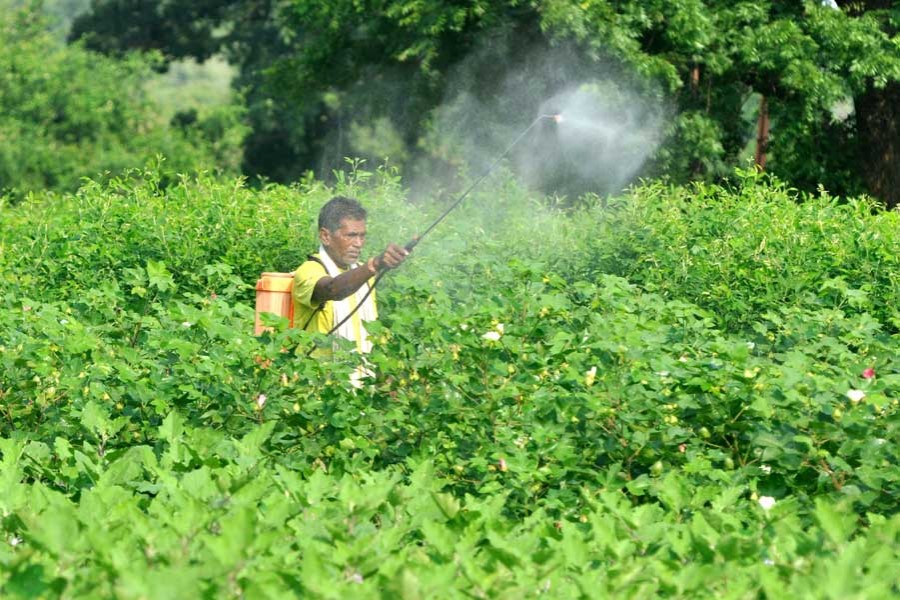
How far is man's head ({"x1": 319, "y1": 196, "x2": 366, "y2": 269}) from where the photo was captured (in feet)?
21.5

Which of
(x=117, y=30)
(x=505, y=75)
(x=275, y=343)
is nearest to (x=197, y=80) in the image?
(x=117, y=30)

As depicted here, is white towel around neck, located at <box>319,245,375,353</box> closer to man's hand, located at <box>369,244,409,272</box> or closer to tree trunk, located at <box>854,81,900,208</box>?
man's hand, located at <box>369,244,409,272</box>

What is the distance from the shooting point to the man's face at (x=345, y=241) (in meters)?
6.58

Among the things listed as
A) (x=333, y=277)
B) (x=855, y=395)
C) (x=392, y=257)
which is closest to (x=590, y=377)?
(x=855, y=395)

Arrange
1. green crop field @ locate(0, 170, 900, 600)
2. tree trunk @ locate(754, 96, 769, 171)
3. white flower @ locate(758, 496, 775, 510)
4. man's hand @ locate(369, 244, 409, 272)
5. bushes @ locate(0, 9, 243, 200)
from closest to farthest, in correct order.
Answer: green crop field @ locate(0, 170, 900, 600) → white flower @ locate(758, 496, 775, 510) → man's hand @ locate(369, 244, 409, 272) → tree trunk @ locate(754, 96, 769, 171) → bushes @ locate(0, 9, 243, 200)

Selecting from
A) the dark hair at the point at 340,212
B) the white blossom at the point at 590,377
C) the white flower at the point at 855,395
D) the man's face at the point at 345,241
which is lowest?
the man's face at the point at 345,241

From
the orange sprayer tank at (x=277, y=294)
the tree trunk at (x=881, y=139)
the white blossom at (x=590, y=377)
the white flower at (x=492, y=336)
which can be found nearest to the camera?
the white blossom at (x=590, y=377)

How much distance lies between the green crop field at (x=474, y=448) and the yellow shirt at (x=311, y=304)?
36 cm

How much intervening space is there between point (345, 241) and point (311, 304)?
0.32m

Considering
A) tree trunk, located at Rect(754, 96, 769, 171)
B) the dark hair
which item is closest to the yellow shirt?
the dark hair

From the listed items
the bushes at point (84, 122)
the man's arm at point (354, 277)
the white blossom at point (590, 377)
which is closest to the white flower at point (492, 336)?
the white blossom at point (590, 377)

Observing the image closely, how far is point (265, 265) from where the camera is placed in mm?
9359

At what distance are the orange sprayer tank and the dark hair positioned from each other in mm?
310

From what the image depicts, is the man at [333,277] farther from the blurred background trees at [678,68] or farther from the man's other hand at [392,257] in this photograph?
the blurred background trees at [678,68]
